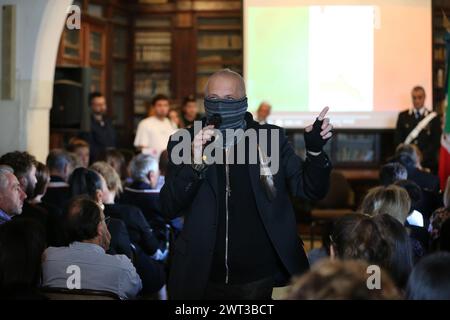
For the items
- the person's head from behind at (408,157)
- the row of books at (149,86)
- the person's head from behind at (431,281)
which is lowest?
the person's head from behind at (431,281)

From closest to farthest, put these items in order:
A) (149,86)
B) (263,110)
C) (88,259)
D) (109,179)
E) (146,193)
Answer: (88,259)
(109,179)
(146,193)
(263,110)
(149,86)

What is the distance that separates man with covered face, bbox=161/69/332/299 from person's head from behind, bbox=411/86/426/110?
6.53 m

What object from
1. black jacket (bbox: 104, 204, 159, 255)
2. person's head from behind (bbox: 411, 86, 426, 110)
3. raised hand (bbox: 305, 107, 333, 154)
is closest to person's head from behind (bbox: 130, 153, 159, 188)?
black jacket (bbox: 104, 204, 159, 255)

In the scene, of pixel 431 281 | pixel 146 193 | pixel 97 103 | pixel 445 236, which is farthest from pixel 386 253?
pixel 97 103

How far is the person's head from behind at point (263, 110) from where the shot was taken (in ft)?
30.9

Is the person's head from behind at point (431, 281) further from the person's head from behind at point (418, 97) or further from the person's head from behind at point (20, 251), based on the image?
the person's head from behind at point (418, 97)

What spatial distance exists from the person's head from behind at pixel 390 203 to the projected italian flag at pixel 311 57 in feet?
19.3

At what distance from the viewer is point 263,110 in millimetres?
9422

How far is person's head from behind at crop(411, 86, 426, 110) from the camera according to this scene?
9102 mm

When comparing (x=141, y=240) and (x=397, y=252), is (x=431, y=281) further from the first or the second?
(x=141, y=240)

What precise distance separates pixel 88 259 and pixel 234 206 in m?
0.77

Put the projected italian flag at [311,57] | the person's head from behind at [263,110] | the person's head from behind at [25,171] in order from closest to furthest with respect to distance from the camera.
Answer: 1. the person's head from behind at [25,171]
2. the person's head from behind at [263,110]
3. the projected italian flag at [311,57]

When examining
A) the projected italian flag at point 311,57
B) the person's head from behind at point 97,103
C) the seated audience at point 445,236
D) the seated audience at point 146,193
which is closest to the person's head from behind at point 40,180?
the seated audience at point 146,193

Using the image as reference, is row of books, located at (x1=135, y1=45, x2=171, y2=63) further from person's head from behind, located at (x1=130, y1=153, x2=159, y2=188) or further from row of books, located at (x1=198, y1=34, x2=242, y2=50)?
person's head from behind, located at (x1=130, y1=153, x2=159, y2=188)
